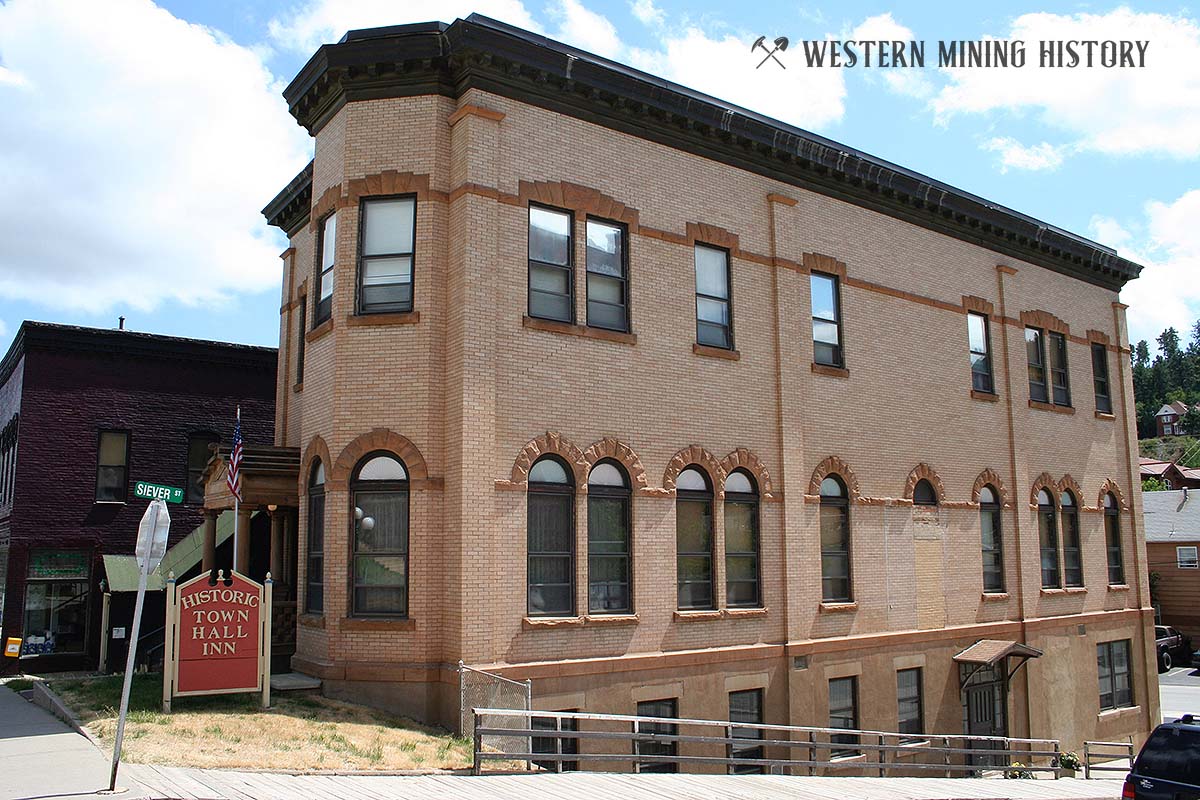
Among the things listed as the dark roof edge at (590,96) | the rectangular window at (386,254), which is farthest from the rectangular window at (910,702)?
the rectangular window at (386,254)

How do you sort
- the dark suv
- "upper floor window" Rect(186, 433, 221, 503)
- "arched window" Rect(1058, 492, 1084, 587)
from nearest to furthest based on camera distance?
the dark suv < "arched window" Rect(1058, 492, 1084, 587) < "upper floor window" Rect(186, 433, 221, 503)

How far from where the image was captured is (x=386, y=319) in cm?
1596

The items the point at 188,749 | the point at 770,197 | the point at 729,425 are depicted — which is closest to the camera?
the point at 188,749

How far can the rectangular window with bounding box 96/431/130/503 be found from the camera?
26.3 meters

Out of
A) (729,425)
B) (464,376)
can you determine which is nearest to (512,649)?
(464,376)

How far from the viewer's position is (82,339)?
26.2 meters

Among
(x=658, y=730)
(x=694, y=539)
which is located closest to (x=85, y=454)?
(x=694, y=539)

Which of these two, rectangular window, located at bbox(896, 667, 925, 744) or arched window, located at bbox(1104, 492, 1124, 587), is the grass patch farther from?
arched window, located at bbox(1104, 492, 1124, 587)

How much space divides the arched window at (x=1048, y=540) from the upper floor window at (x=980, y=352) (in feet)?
11.0

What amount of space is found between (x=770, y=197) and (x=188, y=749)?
1402 cm

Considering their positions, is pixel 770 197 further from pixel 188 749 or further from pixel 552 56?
pixel 188 749

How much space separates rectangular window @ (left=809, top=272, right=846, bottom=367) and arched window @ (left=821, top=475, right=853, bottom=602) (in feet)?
8.09

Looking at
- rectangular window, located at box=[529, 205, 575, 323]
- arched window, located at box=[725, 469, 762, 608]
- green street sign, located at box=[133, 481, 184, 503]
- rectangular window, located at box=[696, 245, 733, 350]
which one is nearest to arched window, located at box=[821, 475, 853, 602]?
arched window, located at box=[725, 469, 762, 608]

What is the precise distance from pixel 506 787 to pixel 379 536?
17.5 feet
